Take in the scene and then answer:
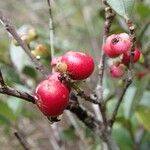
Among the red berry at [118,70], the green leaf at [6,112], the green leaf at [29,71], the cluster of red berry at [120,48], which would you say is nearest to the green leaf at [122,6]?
the cluster of red berry at [120,48]

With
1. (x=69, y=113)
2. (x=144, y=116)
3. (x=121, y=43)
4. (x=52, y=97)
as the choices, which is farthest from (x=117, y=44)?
(x=69, y=113)

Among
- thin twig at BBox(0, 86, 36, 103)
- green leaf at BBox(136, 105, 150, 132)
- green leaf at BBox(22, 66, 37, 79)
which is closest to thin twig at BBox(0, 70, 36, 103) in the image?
thin twig at BBox(0, 86, 36, 103)

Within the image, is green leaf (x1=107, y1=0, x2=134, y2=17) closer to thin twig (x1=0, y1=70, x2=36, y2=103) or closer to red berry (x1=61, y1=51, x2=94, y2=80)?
red berry (x1=61, y1=51, x2=94, y2=80)

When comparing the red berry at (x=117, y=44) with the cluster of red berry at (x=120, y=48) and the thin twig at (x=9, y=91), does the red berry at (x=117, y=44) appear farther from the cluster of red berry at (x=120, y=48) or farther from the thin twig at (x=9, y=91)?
the thin twig at (x=9, y=91)

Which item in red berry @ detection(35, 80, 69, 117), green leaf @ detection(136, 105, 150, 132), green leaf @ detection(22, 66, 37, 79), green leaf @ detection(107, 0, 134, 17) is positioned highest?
green leaf @ detection(107, 0, 134, 17)

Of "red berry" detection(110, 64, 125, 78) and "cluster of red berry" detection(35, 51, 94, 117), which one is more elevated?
"cluster of red berry" detection(35, 51, 94, 117)

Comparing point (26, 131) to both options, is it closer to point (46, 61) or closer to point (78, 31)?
point (46, 61)

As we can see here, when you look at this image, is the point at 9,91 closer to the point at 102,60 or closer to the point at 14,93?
the point at 14,93

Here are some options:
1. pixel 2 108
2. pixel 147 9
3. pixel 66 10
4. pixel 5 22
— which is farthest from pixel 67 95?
pixel 66 10
